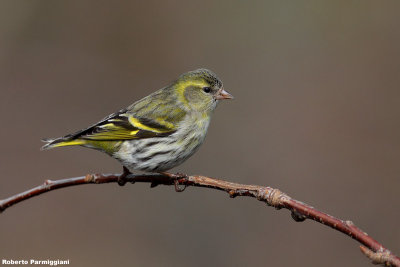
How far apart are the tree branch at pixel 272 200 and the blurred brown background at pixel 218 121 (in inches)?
152

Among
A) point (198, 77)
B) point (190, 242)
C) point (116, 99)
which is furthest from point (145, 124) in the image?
point (116, 99)

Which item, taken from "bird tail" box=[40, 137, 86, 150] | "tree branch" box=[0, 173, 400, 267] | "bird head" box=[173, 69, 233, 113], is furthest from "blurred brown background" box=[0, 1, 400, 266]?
"tree branch" box=[0, 173, 400, 267]

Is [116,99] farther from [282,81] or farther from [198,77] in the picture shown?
[198,77]

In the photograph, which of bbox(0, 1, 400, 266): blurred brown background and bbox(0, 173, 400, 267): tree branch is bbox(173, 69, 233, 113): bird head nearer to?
bbox(0, 173, 400, 267): tree branch

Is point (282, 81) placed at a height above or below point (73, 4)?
below

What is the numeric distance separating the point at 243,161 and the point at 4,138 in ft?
13.0

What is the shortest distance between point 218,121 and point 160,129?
4.25 m

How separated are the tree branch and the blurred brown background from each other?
385 cm

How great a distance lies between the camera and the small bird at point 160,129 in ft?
15.1

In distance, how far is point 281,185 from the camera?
8.05m

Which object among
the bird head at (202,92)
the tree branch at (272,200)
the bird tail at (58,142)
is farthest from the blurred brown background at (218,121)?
the tree branch at (272,200)

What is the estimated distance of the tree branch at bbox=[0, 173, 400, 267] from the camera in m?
2.45

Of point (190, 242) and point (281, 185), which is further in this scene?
point (281, 185)

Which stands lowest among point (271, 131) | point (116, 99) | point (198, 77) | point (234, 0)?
point (198, 77)
